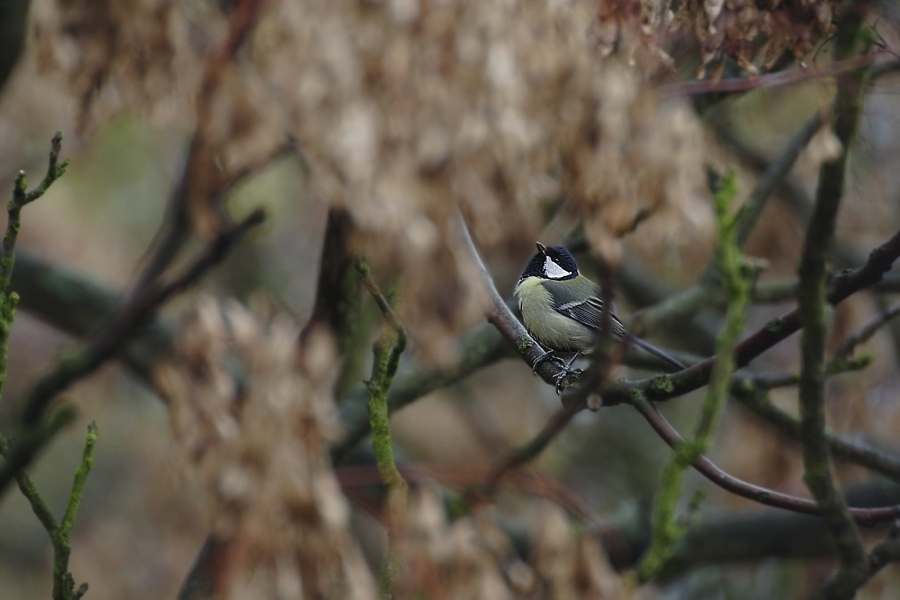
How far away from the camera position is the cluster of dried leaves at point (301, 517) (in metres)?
2.35

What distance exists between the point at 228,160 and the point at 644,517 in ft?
8.79

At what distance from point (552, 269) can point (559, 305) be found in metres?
0.32

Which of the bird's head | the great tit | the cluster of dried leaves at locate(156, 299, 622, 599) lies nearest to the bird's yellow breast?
the great tit

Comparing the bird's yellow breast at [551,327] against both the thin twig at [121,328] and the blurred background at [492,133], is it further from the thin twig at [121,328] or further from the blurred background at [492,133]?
the thin twig at [121,328]

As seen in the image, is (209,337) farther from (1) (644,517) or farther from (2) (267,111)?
(1) (644,517)

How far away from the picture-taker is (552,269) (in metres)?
4.07

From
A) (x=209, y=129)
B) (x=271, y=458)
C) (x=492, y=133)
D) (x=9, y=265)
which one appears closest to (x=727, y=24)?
(x=492, y=133)

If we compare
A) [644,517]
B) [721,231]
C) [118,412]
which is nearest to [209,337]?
[721,231]

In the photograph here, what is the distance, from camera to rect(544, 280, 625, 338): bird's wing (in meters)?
3.72

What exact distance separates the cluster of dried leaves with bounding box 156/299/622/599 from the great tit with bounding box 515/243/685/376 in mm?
1013

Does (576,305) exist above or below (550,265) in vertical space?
below

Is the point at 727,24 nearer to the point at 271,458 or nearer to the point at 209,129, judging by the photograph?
the point at 209,129

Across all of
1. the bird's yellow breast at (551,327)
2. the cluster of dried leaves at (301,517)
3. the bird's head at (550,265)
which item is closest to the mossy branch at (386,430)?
the cluster of dried leaves at (301,517)

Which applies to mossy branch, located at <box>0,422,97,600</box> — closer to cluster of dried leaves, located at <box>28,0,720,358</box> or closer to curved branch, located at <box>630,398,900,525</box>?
cluster of dried leaves, located at <box>28,0,720,358</box>
